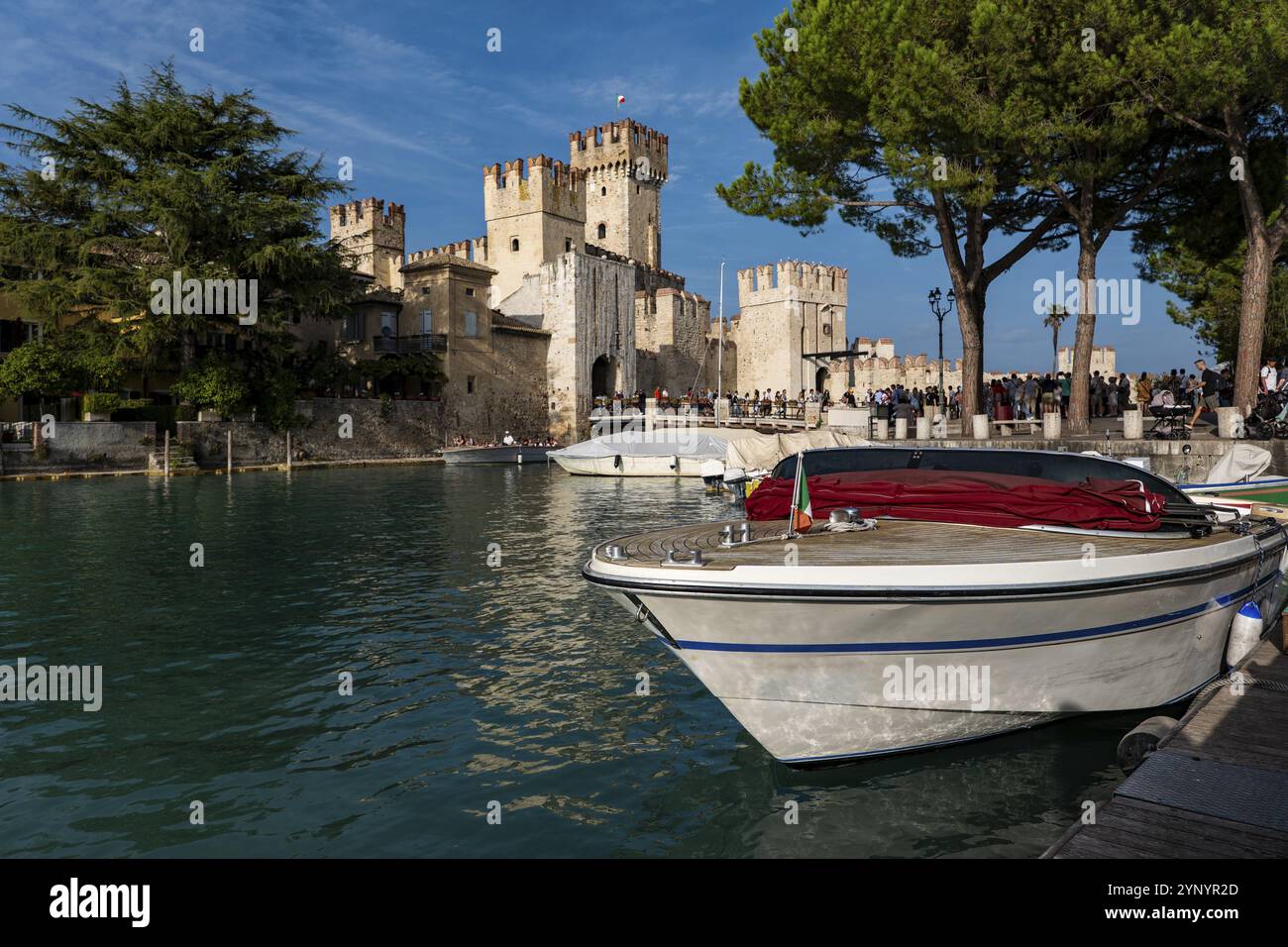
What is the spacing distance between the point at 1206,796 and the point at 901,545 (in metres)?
2.09

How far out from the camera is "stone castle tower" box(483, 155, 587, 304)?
5584cm

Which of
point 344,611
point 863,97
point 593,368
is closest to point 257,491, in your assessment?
point 344,611

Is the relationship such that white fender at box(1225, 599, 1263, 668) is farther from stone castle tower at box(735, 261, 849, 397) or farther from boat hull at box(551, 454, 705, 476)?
stone castle tower at box(735, 261, 849, 397)

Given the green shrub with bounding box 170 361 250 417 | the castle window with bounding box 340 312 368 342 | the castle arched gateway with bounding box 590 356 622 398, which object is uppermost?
the castle window with bounding box 340 312 368 342

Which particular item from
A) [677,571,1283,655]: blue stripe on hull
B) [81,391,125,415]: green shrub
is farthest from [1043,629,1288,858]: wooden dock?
[81,391,125,415]: green shrub

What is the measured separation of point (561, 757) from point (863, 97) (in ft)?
70.6

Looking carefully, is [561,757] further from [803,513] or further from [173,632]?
[173,632]

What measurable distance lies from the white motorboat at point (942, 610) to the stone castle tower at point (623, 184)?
58.8m

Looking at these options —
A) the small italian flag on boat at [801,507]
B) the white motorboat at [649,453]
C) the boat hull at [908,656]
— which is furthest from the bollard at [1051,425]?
the small italian flag on boat at [801,507]

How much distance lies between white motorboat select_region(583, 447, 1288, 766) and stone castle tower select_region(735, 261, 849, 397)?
56.1 meters

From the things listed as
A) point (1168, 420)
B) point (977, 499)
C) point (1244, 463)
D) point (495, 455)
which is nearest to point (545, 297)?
point (495, 455)
